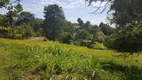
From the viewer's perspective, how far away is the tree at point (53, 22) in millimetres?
86562

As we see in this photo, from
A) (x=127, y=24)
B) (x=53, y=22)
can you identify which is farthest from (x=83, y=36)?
(x=127, y=24)

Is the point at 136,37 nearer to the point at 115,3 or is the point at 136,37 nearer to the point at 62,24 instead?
the point at 115,3

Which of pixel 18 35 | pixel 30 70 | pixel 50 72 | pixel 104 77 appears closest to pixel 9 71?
pixel 30 70

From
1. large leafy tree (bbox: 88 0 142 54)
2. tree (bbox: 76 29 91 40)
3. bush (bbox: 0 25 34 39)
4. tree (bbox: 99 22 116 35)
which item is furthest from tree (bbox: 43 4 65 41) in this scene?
large leafy tree (bbox: 88 0 142 54)

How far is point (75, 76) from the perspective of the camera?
8508 mm

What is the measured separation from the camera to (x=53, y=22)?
89.0 metres

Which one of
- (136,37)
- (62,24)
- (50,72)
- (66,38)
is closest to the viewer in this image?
(50,72)

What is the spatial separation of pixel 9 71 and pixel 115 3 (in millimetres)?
5201

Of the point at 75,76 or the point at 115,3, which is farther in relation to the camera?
the point at 115,3

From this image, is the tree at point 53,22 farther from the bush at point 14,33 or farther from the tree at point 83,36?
the bush at point 14,33

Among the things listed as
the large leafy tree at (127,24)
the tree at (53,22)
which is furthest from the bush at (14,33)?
the large leafy tree at (127,24)

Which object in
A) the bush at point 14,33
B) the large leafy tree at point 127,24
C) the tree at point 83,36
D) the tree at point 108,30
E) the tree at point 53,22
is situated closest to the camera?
the large leafy tree at point 127,24

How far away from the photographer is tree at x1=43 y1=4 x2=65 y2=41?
284ft

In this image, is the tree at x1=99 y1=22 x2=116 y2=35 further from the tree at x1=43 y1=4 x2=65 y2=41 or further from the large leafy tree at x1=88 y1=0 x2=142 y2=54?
the tree at x1=43 y1=4 x2=65 y2=41
